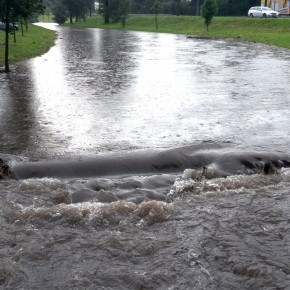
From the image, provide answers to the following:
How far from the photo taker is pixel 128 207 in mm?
7941

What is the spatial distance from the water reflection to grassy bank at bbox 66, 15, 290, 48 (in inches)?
711

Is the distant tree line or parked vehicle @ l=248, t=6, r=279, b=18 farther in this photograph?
the distant tree line

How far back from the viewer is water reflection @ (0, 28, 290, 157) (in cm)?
1185

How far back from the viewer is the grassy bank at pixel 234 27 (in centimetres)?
4597

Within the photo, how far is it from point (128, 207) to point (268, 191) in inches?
111

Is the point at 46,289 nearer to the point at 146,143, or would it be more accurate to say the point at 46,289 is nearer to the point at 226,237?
the point at 226,237

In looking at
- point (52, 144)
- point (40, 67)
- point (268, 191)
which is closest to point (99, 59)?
point (40, 67)

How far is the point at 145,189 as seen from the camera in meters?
8.84

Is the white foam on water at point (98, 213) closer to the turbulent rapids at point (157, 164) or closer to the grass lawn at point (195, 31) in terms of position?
the turbulent rapids at point (157, 164)

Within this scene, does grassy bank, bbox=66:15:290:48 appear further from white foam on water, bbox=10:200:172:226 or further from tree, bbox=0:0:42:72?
white foam on water, bbox=10:200:172:226

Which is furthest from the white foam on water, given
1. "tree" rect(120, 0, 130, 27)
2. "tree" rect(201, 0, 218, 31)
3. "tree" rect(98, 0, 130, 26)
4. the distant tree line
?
"tree" rect(98, 0, 130, 26)

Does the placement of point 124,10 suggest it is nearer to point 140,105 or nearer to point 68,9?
point 68,9

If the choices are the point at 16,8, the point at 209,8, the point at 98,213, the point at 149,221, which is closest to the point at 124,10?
the point at 209,8

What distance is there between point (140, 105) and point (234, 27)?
48669 mm
